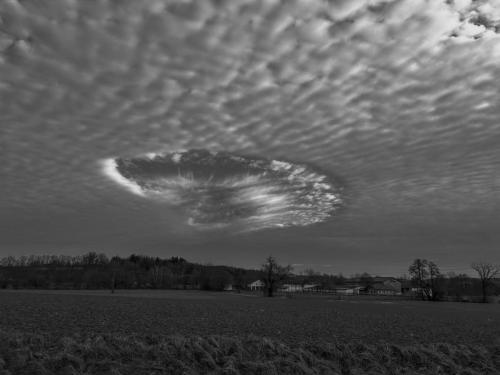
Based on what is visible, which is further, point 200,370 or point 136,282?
point 136,282

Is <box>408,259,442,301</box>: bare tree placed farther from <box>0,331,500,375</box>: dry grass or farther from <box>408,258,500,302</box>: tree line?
<box>0,331,500,375</box>: dry grass

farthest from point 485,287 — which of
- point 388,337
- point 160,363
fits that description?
point 160,363

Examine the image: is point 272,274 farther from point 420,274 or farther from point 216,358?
point 216,358

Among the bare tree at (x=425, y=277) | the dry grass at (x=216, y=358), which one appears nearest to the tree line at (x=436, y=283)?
the bare tree at (x=425, y=277)

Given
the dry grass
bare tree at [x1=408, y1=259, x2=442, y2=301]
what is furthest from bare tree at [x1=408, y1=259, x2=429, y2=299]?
the dry grass

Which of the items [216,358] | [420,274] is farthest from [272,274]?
[216,358]

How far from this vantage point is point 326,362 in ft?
59.4

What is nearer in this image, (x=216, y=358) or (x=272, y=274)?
(x=216, y=358)

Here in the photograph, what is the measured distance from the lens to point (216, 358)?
18109 mm

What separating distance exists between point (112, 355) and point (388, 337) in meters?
20.1

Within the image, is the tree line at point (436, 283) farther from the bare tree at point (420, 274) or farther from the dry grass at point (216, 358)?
the dry grass at point (216, 358)

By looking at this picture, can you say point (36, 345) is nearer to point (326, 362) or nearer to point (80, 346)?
point (80, 346)

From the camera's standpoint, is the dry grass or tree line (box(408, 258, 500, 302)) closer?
the dry grass

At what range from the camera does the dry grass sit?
51.6ft
